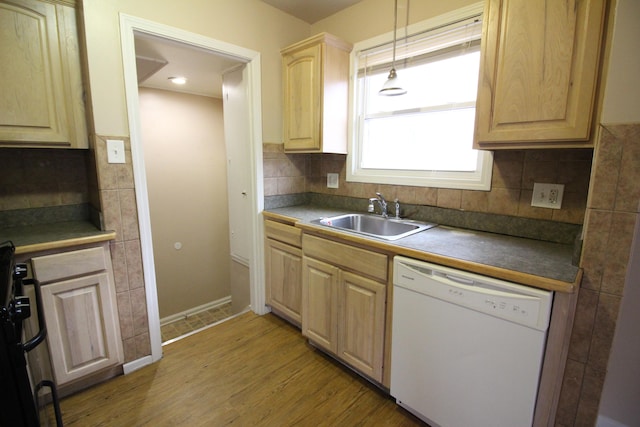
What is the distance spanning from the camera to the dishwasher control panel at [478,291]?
1.07 meters

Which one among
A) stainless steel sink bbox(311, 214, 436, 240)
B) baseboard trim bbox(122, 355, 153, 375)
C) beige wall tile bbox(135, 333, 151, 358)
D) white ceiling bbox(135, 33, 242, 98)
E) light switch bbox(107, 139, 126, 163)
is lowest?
baseboard trim bbox(122, 355, 153, 375)

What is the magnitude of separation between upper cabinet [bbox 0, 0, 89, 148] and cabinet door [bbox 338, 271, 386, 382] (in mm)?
1756

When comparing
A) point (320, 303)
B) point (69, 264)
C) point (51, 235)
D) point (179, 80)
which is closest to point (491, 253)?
point (320, 303)

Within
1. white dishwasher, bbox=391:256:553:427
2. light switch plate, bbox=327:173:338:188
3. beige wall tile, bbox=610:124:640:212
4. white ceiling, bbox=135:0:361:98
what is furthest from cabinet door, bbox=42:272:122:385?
beige wall tile, bbox=610:124:640:212

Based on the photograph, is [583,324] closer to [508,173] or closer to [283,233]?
[508,173]

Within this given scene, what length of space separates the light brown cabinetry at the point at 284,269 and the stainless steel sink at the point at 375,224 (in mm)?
280

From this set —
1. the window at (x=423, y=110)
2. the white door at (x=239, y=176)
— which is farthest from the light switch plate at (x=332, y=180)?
the white door at (x=239, y=176)

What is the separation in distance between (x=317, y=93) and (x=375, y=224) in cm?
104

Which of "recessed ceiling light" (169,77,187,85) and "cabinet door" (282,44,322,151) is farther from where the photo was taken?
"recessed ceiling light" (169,77,187,85)

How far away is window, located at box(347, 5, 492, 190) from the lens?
1789 millimetres

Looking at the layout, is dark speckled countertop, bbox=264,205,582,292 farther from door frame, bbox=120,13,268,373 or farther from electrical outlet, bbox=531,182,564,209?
door frame, bbox=120,13,268,373

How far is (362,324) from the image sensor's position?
1.69 meters

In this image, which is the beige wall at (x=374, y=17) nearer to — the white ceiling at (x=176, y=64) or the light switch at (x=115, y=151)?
the white ceiling at (x=176, y=64)

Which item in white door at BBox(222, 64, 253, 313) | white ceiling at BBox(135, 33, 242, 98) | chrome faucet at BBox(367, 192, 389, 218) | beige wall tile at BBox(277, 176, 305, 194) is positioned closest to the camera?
white ceiling at BBox(135, 33, 242, 98)
